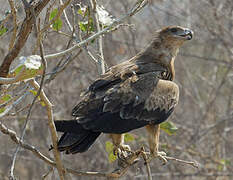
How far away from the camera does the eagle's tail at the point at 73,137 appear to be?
348 cm

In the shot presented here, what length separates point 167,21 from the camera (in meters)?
8.45

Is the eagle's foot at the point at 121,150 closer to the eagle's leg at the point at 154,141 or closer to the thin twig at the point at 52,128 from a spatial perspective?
the eagle's leg at the point at 154,141

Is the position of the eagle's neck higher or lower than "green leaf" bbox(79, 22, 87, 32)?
lower

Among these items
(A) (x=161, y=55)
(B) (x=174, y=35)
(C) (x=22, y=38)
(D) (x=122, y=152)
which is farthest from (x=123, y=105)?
(C) (x=22, y=38)

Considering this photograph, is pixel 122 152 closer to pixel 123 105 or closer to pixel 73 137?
pixel 123 105

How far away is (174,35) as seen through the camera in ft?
17.2

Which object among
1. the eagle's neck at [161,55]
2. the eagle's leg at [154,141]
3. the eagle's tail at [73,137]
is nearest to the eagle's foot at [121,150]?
the eagle's leg at [154,141]

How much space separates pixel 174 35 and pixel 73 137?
2135 millimetres

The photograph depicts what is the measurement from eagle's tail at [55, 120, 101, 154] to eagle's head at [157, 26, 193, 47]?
6.05 ft

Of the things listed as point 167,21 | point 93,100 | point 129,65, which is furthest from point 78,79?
point 93,100

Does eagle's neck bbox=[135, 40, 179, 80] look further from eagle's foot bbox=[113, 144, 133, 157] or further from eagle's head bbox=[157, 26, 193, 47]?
eagle's foot bbox=[113, 144, 133, 157]

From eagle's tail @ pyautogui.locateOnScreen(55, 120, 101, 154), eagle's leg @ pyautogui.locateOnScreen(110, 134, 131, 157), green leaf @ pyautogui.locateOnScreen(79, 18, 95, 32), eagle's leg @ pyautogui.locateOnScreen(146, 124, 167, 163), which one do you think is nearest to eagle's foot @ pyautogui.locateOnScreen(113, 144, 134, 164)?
eagle's leg @ pyautogui.locateOnScreen(110, 134, 131, 157)

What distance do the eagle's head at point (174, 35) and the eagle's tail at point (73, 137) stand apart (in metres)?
1.85

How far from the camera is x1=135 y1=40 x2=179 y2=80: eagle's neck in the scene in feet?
16.4
